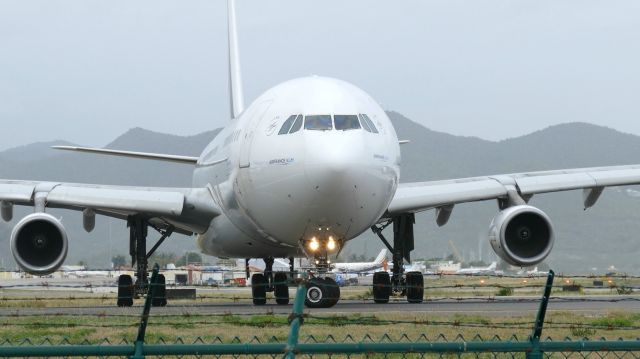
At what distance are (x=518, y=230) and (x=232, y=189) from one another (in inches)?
228

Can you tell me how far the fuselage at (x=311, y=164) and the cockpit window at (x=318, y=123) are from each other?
0.02 m

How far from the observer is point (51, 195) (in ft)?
80.1

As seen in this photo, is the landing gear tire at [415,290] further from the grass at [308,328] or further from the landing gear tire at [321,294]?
the grass at [308,328]

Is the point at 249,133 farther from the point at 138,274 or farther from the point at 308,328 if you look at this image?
the point at 308,328

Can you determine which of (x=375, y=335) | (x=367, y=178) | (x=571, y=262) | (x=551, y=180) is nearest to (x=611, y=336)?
(x=375, y=335)

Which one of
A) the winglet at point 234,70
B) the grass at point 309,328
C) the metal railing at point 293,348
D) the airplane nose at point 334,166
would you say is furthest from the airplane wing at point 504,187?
the metal railing at point 293,348

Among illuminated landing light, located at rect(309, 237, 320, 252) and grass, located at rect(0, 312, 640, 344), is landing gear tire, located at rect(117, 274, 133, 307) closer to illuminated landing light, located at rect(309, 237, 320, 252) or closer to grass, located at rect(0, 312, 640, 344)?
illuminated landing light, located at rect(309, 237, 320, 252)

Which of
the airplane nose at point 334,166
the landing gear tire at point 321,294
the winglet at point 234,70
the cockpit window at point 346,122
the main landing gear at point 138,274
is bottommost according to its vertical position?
the landing gear tire at point 321,294

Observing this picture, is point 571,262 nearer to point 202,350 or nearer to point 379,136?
point 379,136

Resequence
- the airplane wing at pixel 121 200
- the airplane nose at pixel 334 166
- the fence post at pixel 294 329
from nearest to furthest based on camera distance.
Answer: the fence post at pixel 294 329 → the airplane nose at pixel 334 166 → the airplane wing at pixel 121 200

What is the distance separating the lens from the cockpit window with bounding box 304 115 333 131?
64.9 ft

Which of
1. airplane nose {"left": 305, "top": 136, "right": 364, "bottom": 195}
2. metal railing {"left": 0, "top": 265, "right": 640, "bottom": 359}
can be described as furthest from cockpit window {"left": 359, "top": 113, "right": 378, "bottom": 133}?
metal railing {"left": 0, "top": 265, "right": 640, "bottom": 359}

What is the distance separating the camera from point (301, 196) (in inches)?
773

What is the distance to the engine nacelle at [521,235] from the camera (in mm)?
23484
